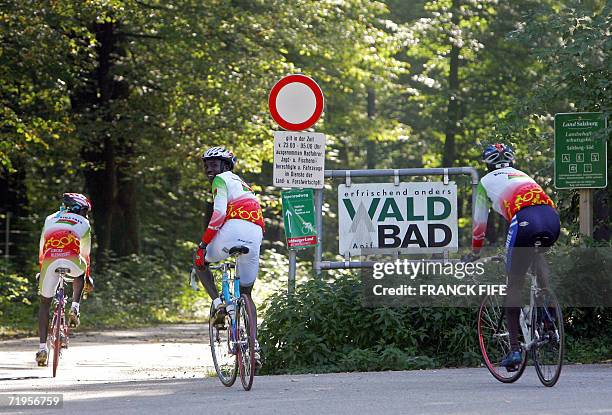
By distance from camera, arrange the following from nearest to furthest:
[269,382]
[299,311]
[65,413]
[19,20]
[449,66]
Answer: [65,413] → [269,382] → [299,311] → [19,20] → [449,66]

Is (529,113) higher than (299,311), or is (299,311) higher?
(529,113)

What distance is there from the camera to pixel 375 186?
15445mm

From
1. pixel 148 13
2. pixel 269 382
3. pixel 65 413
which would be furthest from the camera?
pixel 148 13

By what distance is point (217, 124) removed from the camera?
3042 centimetres

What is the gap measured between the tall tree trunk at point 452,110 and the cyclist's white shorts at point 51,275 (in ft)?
103

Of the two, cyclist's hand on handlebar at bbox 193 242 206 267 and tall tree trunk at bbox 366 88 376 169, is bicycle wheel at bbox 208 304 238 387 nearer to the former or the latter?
cyclist's hand on handlebar at bbox 193 242 206 267

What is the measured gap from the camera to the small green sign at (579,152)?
15219mm

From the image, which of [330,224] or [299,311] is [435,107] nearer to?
[330,224]

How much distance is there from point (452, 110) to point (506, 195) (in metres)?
34.5

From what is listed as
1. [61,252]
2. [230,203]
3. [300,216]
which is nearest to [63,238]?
[61,252]

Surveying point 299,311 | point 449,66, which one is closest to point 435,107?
point 449,66

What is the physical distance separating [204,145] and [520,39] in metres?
14.5

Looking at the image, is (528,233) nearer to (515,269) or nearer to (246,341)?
(515,269)

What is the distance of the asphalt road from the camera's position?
9.78m
